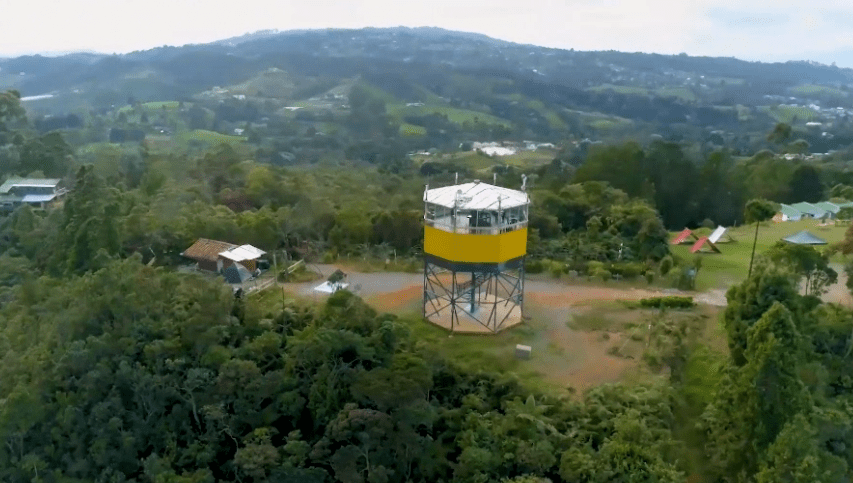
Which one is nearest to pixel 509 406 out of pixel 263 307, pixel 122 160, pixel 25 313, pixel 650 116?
pixel 263 307

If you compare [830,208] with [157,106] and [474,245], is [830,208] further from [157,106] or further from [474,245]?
[157,106]

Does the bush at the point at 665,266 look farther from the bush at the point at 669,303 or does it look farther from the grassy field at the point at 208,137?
the grassy field at the point at 208,137

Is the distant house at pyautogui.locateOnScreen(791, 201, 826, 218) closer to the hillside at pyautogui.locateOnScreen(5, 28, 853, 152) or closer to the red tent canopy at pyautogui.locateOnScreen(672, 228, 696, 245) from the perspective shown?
the red tent canopy at pyautogui.locateOnScreen(672, 228, 696, 245)

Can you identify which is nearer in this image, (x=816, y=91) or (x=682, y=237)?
(x=682, y=237)

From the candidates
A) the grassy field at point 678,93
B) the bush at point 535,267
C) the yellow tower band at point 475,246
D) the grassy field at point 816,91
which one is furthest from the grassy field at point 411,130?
the grassy field at point 816,91

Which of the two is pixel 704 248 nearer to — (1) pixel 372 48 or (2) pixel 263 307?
(2) pixel 263 307

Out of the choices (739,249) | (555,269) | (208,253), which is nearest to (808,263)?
(555,269)
